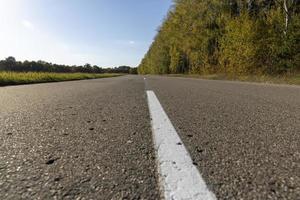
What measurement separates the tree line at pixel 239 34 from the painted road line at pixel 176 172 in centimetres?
1538

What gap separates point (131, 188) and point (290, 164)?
2.95 feet

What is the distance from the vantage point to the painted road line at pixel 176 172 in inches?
44.4

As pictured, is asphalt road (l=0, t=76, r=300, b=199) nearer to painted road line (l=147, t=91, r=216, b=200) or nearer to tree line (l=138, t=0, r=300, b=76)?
painted road line (l=147, t=91, r=216, b=200)

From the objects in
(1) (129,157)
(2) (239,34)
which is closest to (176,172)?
(1) (129,157)

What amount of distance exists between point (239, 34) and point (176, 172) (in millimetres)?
19814

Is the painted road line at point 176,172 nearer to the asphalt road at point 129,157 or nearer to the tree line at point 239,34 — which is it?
the asphalt road at point 129,157

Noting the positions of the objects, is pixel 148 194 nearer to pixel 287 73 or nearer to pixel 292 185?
pixel 292 185

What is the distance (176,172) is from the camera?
1.36 m

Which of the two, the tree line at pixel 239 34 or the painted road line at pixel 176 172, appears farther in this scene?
the tree line at pixel 239 34

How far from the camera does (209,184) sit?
4.04ft

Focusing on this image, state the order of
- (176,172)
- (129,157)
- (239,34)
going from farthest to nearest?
(239,34)
(129,157)
(176,172)

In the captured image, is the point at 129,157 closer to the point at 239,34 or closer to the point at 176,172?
the point at 176,172

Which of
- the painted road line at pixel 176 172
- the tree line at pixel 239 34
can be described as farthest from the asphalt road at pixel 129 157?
the tree line at pixel 239 34

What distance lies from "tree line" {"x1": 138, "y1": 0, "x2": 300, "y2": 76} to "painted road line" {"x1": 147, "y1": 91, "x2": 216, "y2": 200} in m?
15.4
